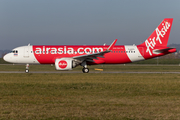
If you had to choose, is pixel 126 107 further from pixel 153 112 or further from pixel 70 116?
pixel 70 116

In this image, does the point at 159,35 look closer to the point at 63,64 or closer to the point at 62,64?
the point at 63,64

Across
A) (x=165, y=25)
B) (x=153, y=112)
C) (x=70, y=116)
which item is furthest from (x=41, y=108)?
(x=165, y=25)

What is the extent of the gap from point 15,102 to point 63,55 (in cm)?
2118

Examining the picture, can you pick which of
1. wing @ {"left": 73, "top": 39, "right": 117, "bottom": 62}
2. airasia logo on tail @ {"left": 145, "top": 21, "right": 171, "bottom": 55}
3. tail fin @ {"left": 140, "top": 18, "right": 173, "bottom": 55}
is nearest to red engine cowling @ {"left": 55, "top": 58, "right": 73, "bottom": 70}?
wing @ {"left": 73, "top": 39, "right": 117, "bottom": 62}

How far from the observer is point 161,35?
3284 cm

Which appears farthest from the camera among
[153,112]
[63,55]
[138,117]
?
[63,55]

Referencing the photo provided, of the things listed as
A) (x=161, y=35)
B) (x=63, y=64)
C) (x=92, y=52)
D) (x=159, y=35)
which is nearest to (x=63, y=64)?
(x=63, y=64)

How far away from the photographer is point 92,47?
32.0 metres

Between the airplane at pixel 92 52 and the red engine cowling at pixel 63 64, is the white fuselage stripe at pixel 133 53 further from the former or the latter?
the red engine cowling at pixel 63 64

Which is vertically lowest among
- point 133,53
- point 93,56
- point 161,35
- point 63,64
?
point 63,64

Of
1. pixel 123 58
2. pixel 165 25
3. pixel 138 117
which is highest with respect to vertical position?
pixel 165 25

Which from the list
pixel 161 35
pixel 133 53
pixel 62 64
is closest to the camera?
pixel 62 64

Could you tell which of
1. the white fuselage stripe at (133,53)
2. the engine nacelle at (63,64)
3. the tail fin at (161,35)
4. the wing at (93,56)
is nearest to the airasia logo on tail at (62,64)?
the engine nacelle at (63,64)

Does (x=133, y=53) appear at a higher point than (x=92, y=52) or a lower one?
lower
